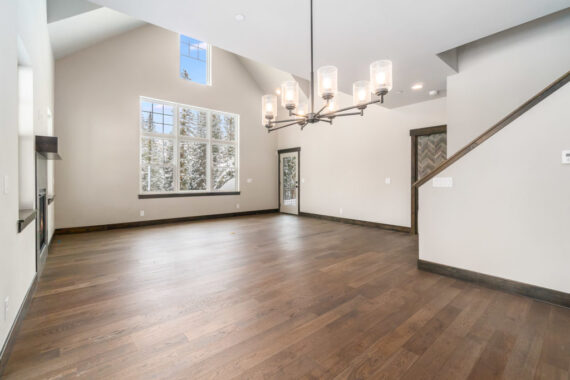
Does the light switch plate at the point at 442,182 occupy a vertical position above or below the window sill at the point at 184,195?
above

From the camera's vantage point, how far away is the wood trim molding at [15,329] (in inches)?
61.5

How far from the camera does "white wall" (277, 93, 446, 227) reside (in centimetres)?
554

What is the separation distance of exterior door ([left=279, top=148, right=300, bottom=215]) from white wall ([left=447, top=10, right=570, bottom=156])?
Result: 460 cm

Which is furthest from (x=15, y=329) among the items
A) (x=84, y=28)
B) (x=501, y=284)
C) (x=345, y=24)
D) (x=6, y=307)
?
(x=84, y=28)

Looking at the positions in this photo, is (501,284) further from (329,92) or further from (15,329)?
(15,329)

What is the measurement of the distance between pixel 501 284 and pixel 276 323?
7.73 feet

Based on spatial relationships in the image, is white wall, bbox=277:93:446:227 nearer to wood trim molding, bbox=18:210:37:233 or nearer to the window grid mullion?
the window grid mullion

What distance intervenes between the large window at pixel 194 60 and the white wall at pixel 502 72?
234 inches

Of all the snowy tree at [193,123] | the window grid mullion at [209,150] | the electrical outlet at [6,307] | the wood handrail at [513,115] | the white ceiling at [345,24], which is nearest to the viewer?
the electrical outlet at [6,307]

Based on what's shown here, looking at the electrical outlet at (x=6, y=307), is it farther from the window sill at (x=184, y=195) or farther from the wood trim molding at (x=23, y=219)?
the window sill at (x=184, y=195)

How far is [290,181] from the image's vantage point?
27.4 ft

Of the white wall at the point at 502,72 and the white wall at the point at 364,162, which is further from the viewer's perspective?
the white wall at the point at 364,162

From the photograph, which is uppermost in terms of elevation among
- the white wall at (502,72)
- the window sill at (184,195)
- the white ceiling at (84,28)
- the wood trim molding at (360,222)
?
the white ceiling at (84,28)

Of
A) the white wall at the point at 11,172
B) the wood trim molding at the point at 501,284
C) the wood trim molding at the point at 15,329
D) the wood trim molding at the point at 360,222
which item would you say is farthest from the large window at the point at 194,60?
the wood trim molding at the point at 501,284
